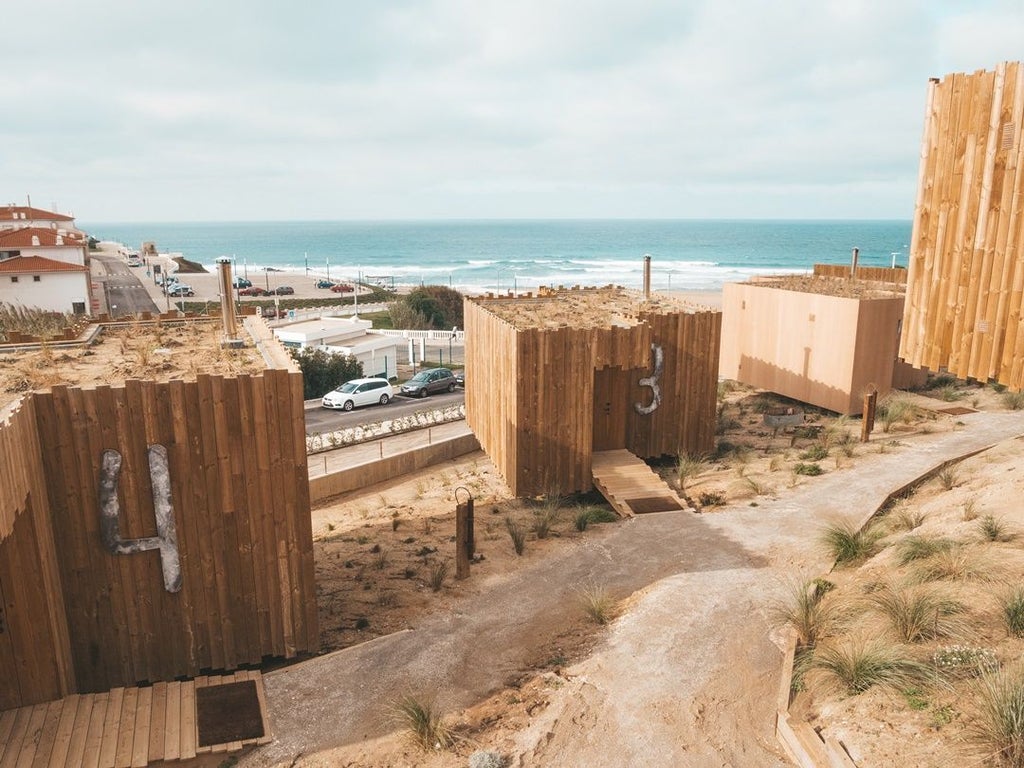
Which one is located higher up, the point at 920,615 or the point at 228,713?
the point at 920,615

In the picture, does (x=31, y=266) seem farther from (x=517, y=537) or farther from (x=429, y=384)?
(x=517, y=537)

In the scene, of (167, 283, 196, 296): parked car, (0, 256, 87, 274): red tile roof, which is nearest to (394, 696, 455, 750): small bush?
(0, 256, 87, 274): red tile roof

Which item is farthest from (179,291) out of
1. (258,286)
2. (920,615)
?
(920,615)

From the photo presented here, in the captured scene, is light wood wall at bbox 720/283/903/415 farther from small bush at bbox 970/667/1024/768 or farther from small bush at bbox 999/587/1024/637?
small bush at bbox 970/667/1024/768

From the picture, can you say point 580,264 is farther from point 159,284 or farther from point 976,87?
point 976,87

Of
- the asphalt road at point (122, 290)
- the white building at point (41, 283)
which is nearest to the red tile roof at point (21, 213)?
the asphalt road at point (122, 290)

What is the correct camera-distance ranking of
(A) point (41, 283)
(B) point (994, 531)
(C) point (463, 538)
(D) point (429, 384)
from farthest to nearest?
(A) point (41, 283) → (D) point (429, 384) → (C) point (463, 538) → (B) point (994, 531)

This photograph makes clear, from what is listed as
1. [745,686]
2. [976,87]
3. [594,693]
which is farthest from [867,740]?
[976,87]

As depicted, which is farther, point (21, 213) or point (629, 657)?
point (21, 213)

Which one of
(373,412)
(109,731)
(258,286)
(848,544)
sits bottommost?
(373,412)
